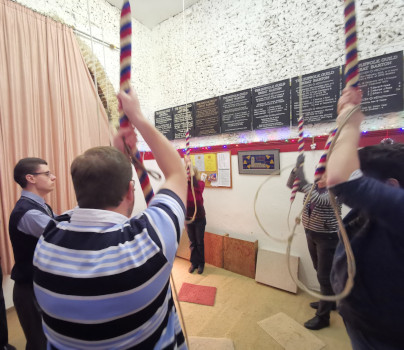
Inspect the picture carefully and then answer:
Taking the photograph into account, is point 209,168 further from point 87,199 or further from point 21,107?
point 87,199

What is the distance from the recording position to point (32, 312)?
1.36m

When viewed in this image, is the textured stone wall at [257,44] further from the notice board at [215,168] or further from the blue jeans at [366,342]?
the blue jeans at [366,342]

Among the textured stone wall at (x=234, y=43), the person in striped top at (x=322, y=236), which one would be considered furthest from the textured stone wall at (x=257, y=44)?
the person in striped top at (x=322, y=236)

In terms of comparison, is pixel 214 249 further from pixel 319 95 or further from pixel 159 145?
pixel 159 145

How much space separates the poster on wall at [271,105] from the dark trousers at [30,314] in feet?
8.88

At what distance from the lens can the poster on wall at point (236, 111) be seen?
2.90 metres

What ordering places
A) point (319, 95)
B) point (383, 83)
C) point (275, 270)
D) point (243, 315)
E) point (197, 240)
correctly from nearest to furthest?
1. point (383, 83)
2. point (243, 315)
3. point (319, 95)
4. point (275, 270)
5. point (197, 240)

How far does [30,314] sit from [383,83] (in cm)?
334

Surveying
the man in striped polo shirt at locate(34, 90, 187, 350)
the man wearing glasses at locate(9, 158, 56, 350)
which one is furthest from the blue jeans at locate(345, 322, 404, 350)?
the man wearing glasses at locate(9, 158, 56, 350)

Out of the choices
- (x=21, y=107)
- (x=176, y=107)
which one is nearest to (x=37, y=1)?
(x=21, y=107)

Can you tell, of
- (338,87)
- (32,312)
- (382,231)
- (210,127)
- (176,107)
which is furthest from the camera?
(176,107)

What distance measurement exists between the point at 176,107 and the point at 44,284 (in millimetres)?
3457

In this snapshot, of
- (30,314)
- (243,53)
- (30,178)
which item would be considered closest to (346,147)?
(30,178)

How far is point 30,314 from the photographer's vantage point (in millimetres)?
1362
